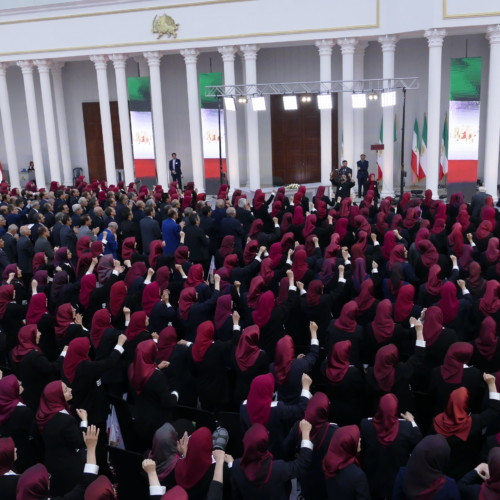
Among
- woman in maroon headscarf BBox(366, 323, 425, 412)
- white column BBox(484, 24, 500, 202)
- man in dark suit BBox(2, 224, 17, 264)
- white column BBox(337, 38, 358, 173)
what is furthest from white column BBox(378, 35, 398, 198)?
woman in maroon headscarf BBox(366, 323, 425, 412)

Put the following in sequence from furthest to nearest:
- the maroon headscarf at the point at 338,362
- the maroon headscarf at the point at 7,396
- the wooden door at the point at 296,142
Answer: the wooden door at the point at 296,142
the maroon headscarf at the point at 338,362
the maroon headscarf at the point at 7,396

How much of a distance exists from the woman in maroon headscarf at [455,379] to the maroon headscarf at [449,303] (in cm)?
170

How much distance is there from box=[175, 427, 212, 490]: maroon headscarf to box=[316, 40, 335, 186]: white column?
16385mm

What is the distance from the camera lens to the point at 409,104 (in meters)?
22.0

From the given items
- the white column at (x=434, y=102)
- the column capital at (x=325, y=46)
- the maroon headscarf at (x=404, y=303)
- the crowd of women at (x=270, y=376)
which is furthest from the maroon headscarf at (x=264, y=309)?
the column capital at (x=325, y=46)

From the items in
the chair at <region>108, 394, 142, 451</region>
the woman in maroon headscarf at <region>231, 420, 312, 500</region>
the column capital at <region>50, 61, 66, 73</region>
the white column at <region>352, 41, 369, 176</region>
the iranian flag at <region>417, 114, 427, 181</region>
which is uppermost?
the column capital at <region>50, 61, 66, 73</region>

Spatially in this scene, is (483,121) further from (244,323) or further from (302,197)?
(244,323)

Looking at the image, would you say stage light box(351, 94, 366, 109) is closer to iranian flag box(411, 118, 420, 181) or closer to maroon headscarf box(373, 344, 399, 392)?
iranian flag box(411, 118, 420, 181)

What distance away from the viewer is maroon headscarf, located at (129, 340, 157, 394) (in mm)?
5695

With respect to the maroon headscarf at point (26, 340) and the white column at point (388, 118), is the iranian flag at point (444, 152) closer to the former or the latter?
the white column at point (388, 118)

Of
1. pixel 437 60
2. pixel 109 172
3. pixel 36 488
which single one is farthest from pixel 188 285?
pixel 109 172

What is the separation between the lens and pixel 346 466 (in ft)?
14.3

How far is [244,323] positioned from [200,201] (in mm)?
6968

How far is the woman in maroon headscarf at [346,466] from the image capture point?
4.30 metres
